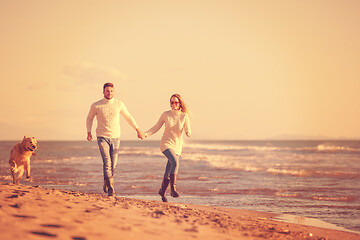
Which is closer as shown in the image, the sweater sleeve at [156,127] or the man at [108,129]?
the man at [108,129]

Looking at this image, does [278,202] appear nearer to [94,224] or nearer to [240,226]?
[240,226]

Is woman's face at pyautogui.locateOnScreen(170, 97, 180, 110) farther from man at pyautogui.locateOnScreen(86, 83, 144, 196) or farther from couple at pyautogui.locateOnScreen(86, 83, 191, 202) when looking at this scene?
man at pyautogui.locateOnScreen(86, 83, 144, 196)

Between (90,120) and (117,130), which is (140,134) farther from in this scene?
(90,120)

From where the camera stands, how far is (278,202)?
980 cm

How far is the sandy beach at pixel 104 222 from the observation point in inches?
155

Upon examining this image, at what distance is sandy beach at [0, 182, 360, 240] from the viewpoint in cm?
393

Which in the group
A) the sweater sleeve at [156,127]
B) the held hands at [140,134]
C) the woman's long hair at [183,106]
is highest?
the woman's long hair at [183,106]

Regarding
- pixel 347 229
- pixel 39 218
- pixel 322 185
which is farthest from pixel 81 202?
pixel 322 185

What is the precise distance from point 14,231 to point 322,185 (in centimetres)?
1160

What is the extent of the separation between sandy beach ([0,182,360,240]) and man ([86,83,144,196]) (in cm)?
130

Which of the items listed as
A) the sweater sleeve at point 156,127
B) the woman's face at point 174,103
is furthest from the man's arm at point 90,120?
the woman's face at point 174,103

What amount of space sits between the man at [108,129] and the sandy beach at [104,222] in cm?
130

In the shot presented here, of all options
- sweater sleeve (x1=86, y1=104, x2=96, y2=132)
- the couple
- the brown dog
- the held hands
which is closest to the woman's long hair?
the couple

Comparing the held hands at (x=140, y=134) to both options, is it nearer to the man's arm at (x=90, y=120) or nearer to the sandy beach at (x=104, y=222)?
the man's arm at (x=90, y=120)
